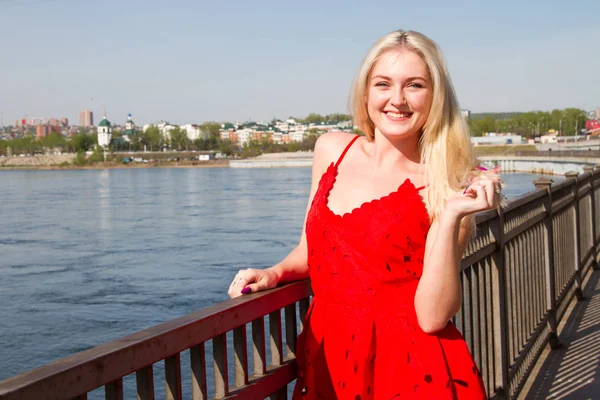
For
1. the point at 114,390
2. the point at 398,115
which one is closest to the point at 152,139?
the point at 398,115

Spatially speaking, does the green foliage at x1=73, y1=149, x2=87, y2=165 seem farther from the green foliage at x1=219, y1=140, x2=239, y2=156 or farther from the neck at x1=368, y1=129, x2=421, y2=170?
the neck at x1=368, y1=129, x2=421, y2=170

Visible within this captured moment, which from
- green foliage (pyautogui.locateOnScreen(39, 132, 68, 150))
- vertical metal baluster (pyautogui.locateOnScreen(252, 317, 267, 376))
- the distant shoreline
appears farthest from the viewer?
green foliage (pyautogui.locateOnScreen(39, 132, 68, 150))

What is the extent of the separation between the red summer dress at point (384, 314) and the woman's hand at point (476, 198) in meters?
0.14

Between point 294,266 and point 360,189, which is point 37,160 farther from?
point 360,189

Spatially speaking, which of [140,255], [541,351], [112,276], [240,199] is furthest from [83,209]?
[541,351]

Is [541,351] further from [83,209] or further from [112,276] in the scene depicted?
[83,209]

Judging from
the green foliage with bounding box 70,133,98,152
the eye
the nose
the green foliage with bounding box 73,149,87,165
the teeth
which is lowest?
the green foliage with bounding box 73,149,87,165

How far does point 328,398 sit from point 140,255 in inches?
876

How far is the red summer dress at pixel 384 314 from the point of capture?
204cm

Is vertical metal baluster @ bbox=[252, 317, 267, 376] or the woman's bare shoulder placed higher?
the woman's bare shoulder

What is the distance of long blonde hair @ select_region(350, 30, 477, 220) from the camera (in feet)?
6.73

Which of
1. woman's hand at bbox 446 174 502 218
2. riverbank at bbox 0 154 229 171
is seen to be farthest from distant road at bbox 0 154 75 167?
woman's hand at bbox 446 174 502 218

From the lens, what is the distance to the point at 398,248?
2.04m

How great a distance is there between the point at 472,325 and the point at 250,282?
5.16ft
